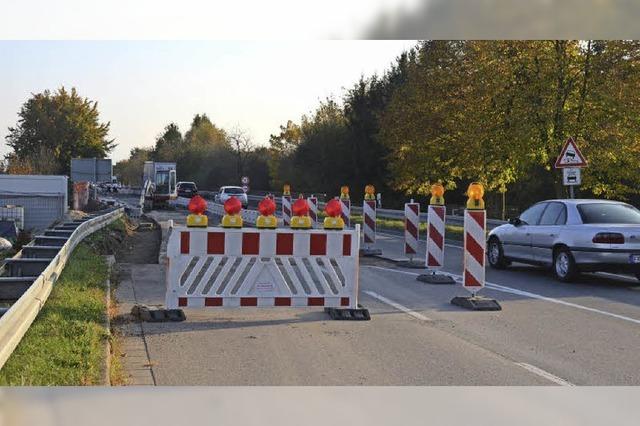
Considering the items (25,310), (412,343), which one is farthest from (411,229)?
(25,310)

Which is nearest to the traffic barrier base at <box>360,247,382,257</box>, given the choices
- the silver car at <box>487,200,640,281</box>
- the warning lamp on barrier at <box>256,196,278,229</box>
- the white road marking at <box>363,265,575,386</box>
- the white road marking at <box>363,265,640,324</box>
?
the white road marking at <box>363,265,575,386</box>

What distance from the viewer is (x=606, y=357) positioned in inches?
315

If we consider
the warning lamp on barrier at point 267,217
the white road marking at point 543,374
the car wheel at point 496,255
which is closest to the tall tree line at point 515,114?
the car wheel at point 496,255

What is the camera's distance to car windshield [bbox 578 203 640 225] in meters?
13.8

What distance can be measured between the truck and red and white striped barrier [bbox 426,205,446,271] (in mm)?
31902

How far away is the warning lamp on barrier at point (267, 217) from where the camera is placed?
9.52 meters

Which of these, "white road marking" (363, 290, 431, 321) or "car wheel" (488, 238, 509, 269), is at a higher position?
"car wheel" (488, 238, 509, 269)

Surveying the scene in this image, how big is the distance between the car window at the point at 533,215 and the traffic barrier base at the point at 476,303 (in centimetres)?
463

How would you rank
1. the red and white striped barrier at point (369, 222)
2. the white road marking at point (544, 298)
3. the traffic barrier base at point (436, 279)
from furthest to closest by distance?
the red and white striped barrier at point (369, 222)
the traffic barrier base at point (436, 279)
the white road marking at point (544, 298)

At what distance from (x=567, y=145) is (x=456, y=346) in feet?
35.7

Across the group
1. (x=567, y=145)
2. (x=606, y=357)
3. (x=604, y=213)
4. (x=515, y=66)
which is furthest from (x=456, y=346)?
(x=515, y=66)

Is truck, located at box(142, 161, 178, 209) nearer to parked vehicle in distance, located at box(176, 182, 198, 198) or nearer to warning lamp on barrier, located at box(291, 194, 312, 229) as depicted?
parked vehicle in distance, located at box(176, 182, 198, 198)

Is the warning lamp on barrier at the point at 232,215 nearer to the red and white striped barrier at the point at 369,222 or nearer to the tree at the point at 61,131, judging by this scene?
the red and white striped barrier at the point at 369,222

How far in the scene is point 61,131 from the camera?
37.0 meters
